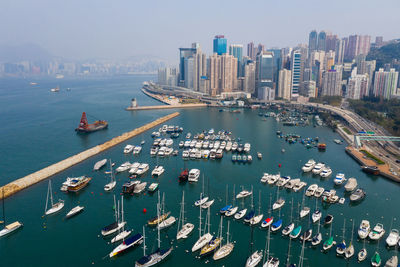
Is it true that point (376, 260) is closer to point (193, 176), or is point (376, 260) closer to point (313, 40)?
point (193, 176)

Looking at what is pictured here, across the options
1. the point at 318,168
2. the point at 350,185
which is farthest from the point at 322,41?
the point at 350,185

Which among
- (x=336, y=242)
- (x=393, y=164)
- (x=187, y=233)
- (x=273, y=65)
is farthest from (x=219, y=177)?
(x=273, y=65)

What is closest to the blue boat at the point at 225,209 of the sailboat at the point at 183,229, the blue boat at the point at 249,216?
the blue boat at the point at 249,216

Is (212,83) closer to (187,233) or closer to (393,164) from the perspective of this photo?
(393,164)

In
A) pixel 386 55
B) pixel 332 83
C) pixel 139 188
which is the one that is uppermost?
pixel 386 55

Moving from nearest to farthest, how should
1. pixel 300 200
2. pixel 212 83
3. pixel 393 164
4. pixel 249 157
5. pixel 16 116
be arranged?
pixel 300 200 < pixel 393 164 < pixel 249 157 < pixel 16 116 < pixel 212 83

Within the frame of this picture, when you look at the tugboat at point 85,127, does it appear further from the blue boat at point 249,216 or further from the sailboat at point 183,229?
the blue boat at point 249,216
